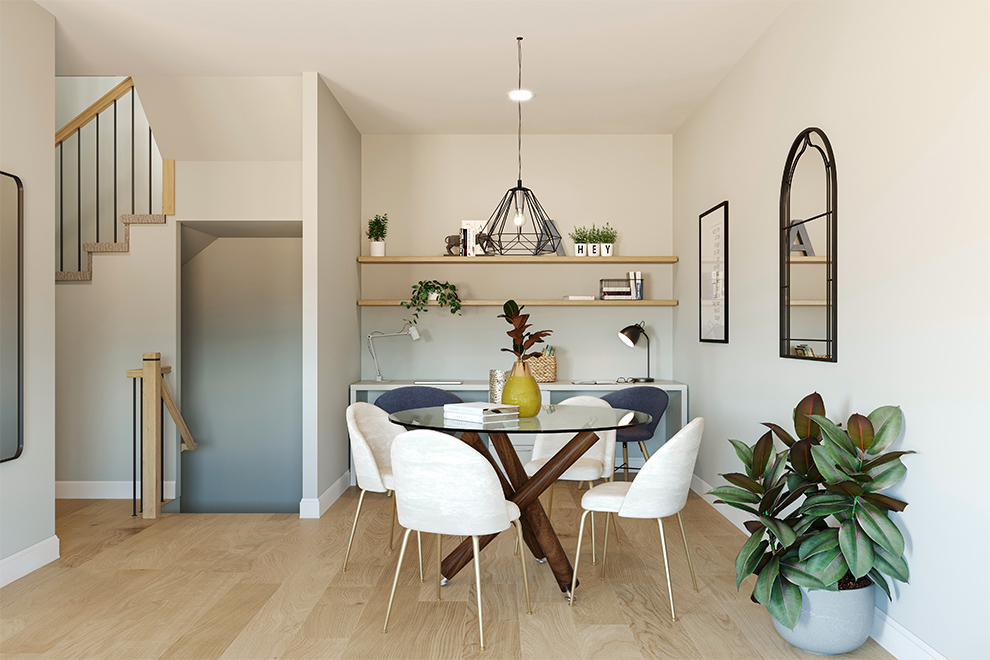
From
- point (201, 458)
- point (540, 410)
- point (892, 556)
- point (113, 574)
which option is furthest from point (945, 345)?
point (201, 458)

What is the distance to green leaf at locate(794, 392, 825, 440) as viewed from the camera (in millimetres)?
2650

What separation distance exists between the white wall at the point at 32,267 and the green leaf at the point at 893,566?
361 centimetres

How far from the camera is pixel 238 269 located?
5734mm

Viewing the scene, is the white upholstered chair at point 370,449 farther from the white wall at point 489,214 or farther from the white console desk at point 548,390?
the white wall at point 489,214

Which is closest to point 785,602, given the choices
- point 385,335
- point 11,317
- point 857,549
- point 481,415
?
point 857,549

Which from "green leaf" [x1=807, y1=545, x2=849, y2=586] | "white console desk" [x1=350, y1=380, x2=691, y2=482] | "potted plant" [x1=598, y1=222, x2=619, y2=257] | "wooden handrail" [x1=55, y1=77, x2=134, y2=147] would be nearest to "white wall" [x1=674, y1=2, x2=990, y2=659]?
"green leaf" [x1=807, y1=545, x2=849, y2=586]

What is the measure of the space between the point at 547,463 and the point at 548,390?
2.25m

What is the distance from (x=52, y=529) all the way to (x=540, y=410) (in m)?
2.54

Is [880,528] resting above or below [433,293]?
below

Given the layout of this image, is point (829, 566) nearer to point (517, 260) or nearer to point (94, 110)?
point (517, 260)

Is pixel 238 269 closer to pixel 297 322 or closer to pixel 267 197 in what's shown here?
pixel 297 322

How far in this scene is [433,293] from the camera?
5.71 meters

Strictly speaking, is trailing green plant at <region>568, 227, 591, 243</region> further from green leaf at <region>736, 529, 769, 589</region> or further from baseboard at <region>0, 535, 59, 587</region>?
baseboard at <region>0, 535, 59, 587</region>

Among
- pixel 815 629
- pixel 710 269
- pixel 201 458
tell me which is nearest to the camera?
pixel 815 629
